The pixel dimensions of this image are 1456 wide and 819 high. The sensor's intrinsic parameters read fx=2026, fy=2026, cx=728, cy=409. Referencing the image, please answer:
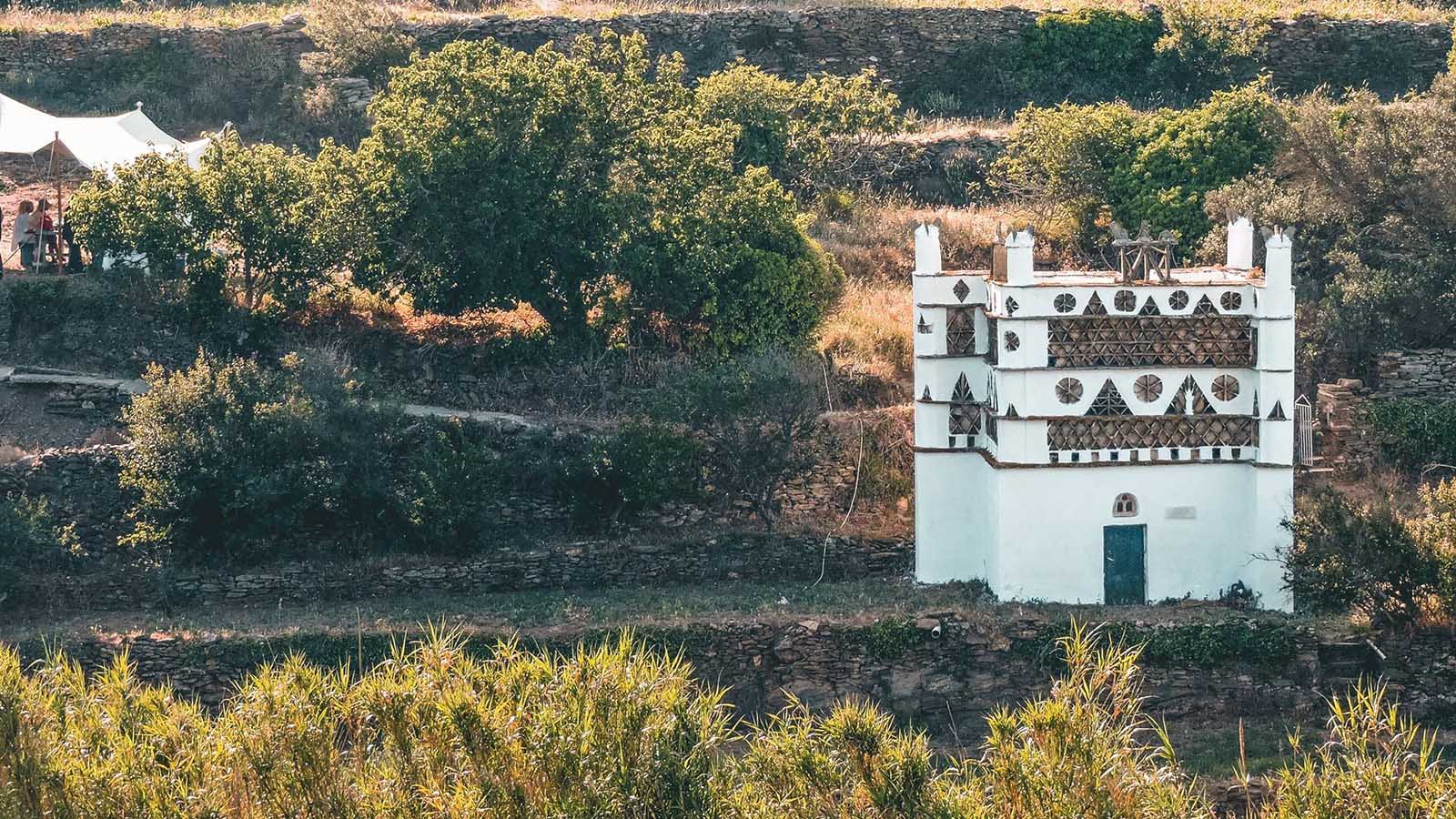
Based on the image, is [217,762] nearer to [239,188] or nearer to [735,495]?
Answer: [735,495]

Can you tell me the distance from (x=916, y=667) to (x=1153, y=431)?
428cm

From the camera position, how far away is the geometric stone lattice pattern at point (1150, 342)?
2541 cm

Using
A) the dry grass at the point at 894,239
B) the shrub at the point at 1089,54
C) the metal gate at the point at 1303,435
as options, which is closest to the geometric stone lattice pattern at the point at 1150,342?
the metal gate at the point at 1303,435

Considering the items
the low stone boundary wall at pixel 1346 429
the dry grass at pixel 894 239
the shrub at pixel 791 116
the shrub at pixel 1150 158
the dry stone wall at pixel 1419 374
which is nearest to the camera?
the low stone boundary wall at pixel 1346 429

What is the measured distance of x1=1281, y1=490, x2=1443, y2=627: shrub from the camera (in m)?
23.9

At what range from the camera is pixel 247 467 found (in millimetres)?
26031

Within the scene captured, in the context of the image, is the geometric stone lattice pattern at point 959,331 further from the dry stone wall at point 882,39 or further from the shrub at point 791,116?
the dry stone wall at point 882,39

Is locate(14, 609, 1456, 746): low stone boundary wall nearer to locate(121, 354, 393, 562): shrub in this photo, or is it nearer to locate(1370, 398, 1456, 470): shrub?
locate(121, 354, 393, 562): shrub

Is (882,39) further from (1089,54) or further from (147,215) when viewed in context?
(147,215)

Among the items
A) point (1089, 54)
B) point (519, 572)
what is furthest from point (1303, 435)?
point (1089, 54)

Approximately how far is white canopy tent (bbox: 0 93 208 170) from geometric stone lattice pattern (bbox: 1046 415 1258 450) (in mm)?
13791

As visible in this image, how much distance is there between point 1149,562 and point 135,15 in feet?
84.4

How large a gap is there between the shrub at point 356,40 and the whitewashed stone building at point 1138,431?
17245mm

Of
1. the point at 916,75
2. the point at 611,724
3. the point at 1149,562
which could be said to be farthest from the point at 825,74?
the point at 611,724
